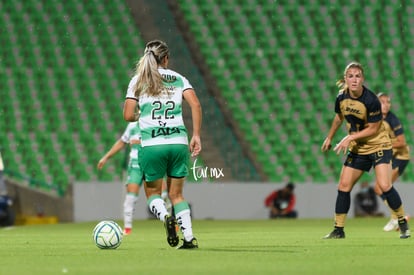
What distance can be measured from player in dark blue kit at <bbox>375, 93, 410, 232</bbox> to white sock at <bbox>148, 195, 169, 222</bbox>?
4960 millimetres

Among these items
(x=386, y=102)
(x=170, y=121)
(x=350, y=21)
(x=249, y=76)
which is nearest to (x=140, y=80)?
(x=170, y=121)

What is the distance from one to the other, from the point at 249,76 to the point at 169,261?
699 inches

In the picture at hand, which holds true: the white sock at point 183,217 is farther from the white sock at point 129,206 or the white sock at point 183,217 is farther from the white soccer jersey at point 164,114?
A: the white sock at point 129,206

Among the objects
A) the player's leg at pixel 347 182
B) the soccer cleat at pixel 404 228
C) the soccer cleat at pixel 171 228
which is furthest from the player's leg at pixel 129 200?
the soccer cleat at pixel 171 228

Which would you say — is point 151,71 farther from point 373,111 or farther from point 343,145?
point 373,111

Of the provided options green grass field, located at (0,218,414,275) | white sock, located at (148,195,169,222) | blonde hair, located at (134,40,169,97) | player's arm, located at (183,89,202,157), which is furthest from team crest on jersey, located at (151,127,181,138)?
green grass field, located at (0,218,414,275)

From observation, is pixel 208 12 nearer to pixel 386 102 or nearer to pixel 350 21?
pixel 350 21

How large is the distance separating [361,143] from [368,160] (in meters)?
0.21

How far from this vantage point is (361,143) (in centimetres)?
1159

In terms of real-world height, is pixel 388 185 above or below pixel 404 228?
above

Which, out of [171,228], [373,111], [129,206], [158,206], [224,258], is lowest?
[224,258]

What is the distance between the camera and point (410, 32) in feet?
87.4

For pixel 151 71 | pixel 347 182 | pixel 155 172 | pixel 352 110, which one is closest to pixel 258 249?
pixel 155 172

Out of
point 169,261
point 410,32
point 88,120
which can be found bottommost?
point 169,261
